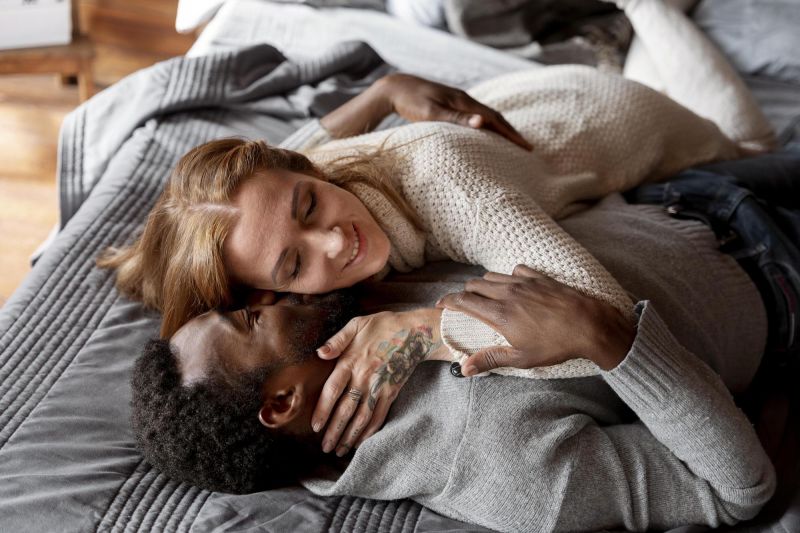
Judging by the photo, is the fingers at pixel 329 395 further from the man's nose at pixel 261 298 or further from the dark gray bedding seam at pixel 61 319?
the dark gray bedding seam at pixel 61 319

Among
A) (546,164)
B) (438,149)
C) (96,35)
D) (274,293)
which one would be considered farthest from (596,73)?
(96,35)

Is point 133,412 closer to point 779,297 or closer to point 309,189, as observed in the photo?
point 309,189

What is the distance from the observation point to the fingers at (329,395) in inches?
44.0

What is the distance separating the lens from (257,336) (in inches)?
43.3

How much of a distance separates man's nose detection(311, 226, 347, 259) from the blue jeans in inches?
24.6

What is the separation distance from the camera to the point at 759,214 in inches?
55.9

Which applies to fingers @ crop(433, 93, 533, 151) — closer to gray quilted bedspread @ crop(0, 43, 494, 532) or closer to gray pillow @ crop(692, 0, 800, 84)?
gray quilted bedspread @ crop(0, 43, 494, 532)

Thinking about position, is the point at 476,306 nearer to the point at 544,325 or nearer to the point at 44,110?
the point at 544,325

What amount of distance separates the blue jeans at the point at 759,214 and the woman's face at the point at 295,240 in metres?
0.59

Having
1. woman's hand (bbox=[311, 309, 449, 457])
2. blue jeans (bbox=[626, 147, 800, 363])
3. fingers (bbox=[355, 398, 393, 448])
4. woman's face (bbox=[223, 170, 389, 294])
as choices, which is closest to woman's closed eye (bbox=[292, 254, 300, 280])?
woman's face (bbox=[223, 170, 389, 294])

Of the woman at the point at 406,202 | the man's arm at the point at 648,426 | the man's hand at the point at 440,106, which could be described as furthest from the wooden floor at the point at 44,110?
the man's arm at the point at 648,426

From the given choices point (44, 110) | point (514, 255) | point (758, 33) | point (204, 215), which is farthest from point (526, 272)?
point (44, 110)

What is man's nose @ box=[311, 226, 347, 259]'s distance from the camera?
1.17 m

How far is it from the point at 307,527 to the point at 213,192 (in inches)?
18.6
